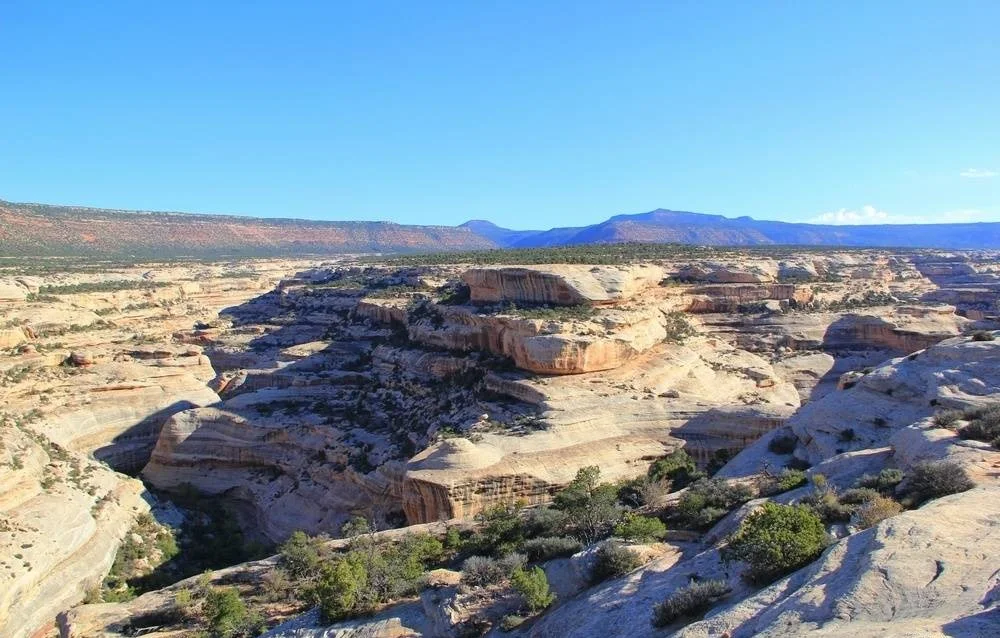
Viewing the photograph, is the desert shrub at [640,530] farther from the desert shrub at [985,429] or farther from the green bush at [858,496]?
the desert shrub at [985,429]

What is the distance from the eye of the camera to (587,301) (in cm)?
3128

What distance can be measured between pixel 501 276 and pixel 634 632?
24.0 metres

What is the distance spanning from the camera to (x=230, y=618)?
14.4 m

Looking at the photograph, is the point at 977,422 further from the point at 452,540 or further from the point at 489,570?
the point at 452,540

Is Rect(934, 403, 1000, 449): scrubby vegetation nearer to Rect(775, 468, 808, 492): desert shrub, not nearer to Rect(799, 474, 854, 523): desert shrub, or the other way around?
Rect(775, 468, 808, 492): desert shrub

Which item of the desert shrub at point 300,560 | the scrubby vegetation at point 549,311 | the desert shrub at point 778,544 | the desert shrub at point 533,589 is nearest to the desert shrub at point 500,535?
the desert shrub at point 533,589

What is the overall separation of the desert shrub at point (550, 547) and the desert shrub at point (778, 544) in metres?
4.23

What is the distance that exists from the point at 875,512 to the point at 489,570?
7.04 m

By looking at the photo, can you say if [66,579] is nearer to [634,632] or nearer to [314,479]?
[314,479]

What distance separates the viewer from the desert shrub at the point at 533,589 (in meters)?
12.1

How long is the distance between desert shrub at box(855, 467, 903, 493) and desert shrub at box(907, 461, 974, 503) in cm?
57

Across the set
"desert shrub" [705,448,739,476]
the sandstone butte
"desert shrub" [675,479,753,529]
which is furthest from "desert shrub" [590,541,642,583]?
"desert shrub" [705,448,739,476]

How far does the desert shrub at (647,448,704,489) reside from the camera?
21.8 metres

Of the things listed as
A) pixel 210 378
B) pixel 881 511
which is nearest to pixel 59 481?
pixel 210 378
